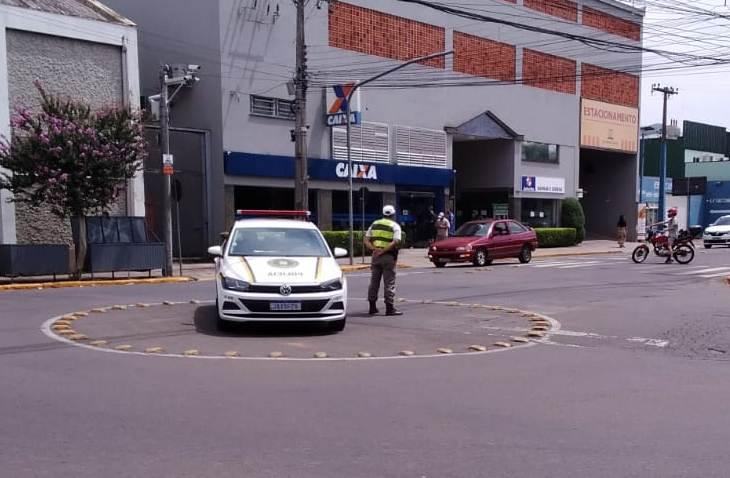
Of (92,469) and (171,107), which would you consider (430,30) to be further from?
(92,469)

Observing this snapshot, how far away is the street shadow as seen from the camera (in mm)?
10289

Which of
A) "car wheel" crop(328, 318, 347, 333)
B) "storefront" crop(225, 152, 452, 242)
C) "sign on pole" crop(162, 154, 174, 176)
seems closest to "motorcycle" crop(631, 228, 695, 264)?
"storefront" crop(225, 152, 452, 242)

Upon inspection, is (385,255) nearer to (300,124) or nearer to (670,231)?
(300,124)

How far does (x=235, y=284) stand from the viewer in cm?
995

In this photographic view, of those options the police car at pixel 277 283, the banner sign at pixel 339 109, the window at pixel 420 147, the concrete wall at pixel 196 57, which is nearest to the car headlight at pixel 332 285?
the police car at pixel 277 283

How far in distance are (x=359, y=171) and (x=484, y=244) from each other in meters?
7.57

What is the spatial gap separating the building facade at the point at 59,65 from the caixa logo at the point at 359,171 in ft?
27.3

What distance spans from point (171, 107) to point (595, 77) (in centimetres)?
2500

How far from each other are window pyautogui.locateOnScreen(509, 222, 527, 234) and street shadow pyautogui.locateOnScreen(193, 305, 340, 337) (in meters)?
15.2

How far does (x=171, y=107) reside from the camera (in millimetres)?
27172

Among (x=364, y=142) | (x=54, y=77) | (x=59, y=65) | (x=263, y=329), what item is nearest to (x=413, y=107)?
(x=364, y=142)

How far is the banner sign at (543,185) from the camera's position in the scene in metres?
37.6

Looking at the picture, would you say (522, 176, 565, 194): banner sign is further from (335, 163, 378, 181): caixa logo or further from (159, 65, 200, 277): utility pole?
(159, 65, 200, 277): utility pole

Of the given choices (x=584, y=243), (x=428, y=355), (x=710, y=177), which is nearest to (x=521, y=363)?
(x=428, y=355)
